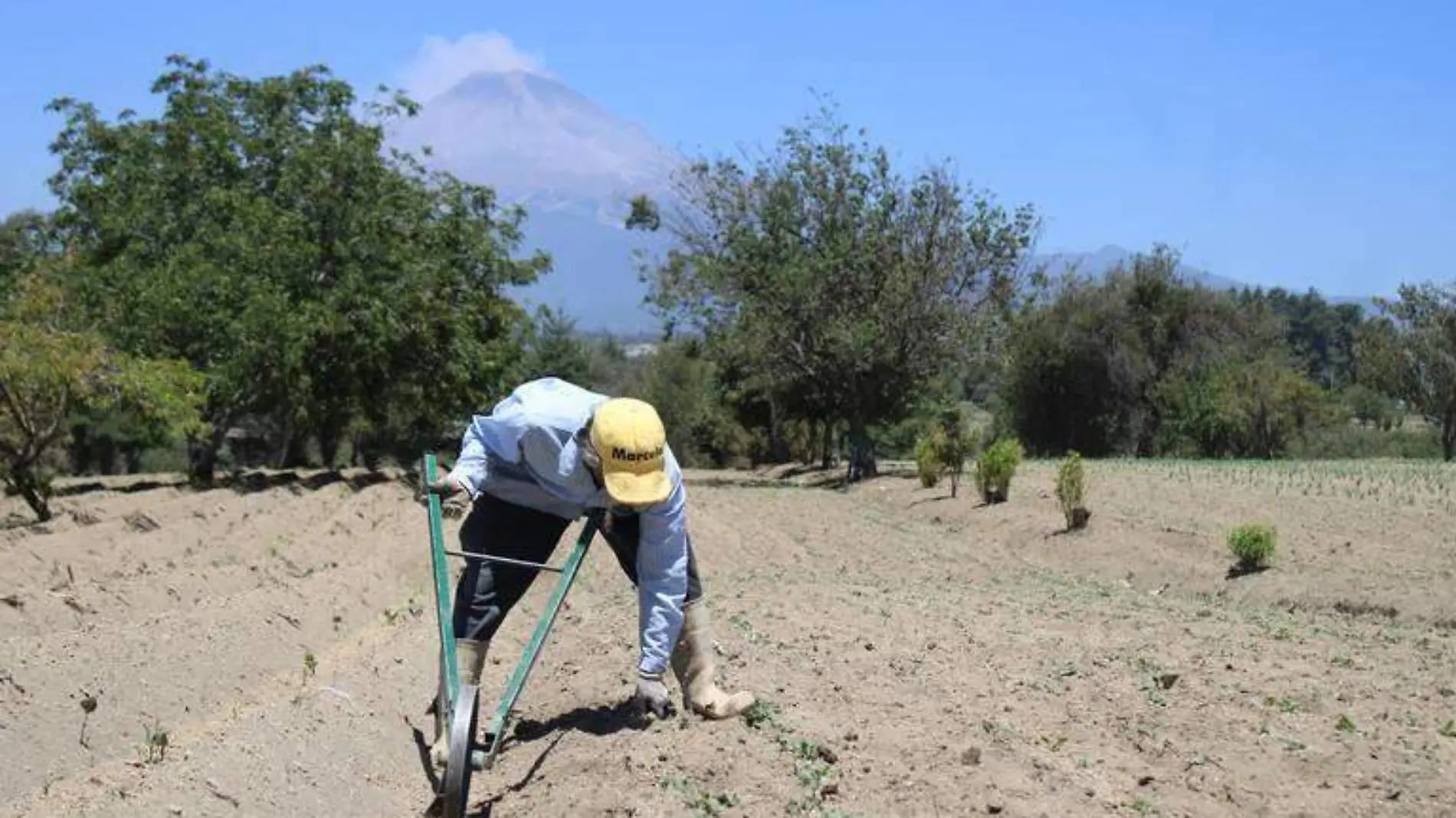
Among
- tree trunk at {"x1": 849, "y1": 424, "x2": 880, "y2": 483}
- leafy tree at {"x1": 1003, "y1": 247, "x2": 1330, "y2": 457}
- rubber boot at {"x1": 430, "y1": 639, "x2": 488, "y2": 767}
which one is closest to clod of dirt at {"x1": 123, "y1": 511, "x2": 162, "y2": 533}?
rubber boot at {"x1": 430, "y1": 639, "x2": 488, "y2": 767}

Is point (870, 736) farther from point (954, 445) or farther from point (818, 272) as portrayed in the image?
point (818, 272)

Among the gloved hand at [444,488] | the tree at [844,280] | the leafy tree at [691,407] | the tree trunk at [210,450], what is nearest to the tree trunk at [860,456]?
the tree at [844,280]

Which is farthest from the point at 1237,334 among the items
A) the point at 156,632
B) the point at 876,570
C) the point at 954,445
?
the point at 156,632

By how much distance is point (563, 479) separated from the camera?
5949 millimetres

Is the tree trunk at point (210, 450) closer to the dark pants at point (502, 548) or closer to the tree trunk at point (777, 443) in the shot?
the dark pants at point (502, 548)

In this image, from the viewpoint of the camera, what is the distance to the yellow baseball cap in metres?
5.79

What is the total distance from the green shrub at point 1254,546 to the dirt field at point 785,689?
0.24 meters

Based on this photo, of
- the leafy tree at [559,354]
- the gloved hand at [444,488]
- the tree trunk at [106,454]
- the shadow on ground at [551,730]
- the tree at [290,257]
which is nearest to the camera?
the gloved hand at [444,488]

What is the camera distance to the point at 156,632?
7.93m

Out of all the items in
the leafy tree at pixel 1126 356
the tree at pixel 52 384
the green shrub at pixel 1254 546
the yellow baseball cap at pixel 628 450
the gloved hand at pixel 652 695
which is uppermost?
the leafy tree at pixel 1126 356

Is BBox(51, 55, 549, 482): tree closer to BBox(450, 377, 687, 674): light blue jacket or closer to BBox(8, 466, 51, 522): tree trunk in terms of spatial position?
BBox(8, 466, 51, 522): tree trunk

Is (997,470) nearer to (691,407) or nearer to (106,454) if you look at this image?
(691,407)

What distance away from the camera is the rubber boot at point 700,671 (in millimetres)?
6262

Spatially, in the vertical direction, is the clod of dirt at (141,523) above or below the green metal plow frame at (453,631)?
below
